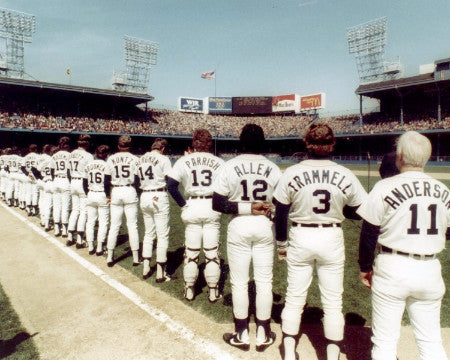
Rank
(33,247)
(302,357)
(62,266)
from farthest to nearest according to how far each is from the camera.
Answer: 1. (33,247)
2. (62,266)
3. (302,357)

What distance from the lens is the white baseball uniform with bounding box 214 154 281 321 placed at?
138 inches

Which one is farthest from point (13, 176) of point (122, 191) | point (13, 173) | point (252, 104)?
point (252, 104)

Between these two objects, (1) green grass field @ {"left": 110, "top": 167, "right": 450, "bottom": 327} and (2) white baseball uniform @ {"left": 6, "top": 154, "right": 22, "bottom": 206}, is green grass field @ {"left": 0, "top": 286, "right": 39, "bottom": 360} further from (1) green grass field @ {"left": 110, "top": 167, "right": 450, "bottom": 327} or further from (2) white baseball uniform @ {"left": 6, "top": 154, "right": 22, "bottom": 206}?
(2) white baseball uniform @ {"left": 6, "top": 154, "right": 22, "bottom": 206}

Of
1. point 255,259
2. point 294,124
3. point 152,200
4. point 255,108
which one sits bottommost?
point 255,259

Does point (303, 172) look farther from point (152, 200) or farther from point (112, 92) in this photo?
point (112, 92)

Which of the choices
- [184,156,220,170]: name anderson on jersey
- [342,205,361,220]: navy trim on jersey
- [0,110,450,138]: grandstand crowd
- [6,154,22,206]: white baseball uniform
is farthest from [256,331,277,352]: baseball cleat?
[0,110,450,138]: grandstand crowd

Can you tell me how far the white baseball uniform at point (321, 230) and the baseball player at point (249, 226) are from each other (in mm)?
449

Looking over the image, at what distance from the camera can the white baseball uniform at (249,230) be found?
138 inches

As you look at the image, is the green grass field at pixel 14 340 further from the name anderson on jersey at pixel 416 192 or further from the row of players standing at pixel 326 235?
the name anderson on jersey at pixel 416 192

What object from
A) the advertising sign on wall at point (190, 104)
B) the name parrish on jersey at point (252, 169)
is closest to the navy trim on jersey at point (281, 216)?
the name parrish on jersey at point (252, 169)

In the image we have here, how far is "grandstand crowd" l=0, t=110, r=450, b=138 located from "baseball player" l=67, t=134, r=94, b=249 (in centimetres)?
2979

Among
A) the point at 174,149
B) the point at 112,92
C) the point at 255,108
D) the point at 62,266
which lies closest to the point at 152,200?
the point at 62,266

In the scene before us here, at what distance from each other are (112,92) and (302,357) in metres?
41.9

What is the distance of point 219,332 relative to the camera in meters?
3.80
